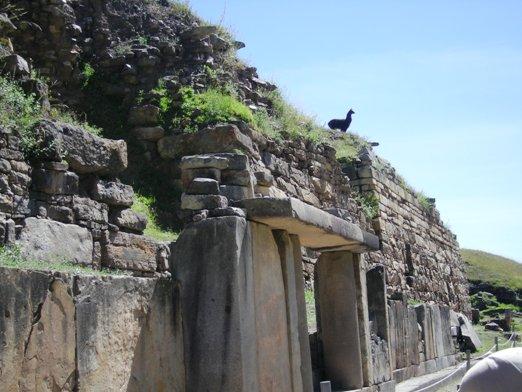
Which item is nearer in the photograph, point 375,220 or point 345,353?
point 345,353

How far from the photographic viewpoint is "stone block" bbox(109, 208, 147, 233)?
9172mm

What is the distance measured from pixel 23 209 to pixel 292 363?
3386mm

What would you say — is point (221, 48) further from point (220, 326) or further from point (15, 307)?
point (15, 307)

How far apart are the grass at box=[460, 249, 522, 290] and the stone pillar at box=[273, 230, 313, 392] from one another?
84.7 ft

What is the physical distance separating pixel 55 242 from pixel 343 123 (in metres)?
12.8

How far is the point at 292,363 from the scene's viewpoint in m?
6.56

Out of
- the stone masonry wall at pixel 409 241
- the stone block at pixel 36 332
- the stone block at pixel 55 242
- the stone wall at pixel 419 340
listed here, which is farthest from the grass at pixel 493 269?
the stone block at pixel 36 332

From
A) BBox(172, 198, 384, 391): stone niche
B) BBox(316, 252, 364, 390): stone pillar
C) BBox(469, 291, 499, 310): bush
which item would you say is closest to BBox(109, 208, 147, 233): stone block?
BBox(316, 252, 364, 390): stone pillar

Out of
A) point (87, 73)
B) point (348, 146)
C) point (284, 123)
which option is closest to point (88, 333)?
point (87, 73)

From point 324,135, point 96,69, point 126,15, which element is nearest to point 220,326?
point 96,69

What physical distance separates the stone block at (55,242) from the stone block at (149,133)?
367cm

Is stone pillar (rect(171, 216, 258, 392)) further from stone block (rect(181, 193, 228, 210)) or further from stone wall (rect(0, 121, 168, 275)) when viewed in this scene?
stone wall (rect(0, 121, 168, 275))

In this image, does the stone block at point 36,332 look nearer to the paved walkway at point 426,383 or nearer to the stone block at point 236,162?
the stone block at point 236,162

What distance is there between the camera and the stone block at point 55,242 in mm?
7805
